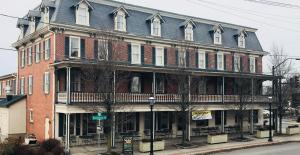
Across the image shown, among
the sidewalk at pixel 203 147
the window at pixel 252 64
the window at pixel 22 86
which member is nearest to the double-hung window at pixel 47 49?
the window at pixel 22 86

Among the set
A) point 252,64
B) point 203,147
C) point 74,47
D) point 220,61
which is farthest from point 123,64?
point 252,64

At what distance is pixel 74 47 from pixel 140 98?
668 cm

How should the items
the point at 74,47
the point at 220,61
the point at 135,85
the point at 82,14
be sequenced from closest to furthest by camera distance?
the point at 74,47
the point at 82,14
the point at 135,85
the point at 220,61

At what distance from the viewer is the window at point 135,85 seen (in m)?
33.0

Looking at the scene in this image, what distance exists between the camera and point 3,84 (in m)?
51.8

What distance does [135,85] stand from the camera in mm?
33219

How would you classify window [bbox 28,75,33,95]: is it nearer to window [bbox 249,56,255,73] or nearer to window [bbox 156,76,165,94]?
window [bbox 156,76,165,94]

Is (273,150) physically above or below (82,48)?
below

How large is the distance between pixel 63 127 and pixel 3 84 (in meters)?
25.7

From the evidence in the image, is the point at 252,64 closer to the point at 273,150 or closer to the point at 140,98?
the point at 273,150

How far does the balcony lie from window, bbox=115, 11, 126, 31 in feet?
21.6

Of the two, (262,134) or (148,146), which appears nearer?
(148,146)

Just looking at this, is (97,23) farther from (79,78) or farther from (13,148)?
(13,148)

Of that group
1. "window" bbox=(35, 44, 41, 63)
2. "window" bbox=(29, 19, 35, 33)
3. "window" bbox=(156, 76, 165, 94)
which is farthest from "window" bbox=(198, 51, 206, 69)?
"window" bbox=(29, 19, 35, 33)
